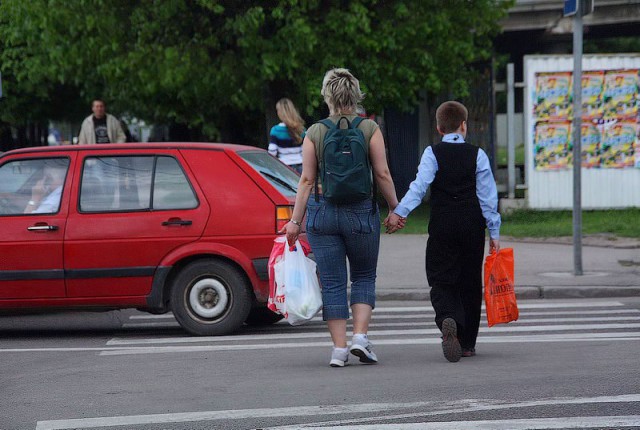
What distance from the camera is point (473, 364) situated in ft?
24.6

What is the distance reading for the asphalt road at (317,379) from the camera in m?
5.89

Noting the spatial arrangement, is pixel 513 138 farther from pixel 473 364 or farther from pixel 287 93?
pixel 473 364

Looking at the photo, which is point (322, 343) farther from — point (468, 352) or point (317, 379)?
point (317, 379)

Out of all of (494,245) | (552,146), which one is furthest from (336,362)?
(552,146)

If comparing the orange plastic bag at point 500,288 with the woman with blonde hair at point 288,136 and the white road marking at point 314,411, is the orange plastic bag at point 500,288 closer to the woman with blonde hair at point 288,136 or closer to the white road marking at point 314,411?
the white road marking at point 314,411

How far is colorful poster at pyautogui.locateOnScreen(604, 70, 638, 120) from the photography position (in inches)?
728

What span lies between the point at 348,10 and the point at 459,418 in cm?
1549

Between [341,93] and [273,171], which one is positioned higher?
[341,93]

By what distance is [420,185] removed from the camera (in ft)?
25.2

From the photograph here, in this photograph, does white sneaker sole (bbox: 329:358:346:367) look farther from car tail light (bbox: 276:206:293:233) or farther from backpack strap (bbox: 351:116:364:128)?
car tail light (bbox: 276:206:293:233)

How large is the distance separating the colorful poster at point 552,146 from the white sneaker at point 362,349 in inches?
450

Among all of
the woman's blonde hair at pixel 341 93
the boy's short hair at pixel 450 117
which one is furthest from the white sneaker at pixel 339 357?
the boy's short hair at pixel 450 117

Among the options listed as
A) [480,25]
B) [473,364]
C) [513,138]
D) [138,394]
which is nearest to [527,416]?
[473,364]

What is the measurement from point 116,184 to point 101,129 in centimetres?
716
